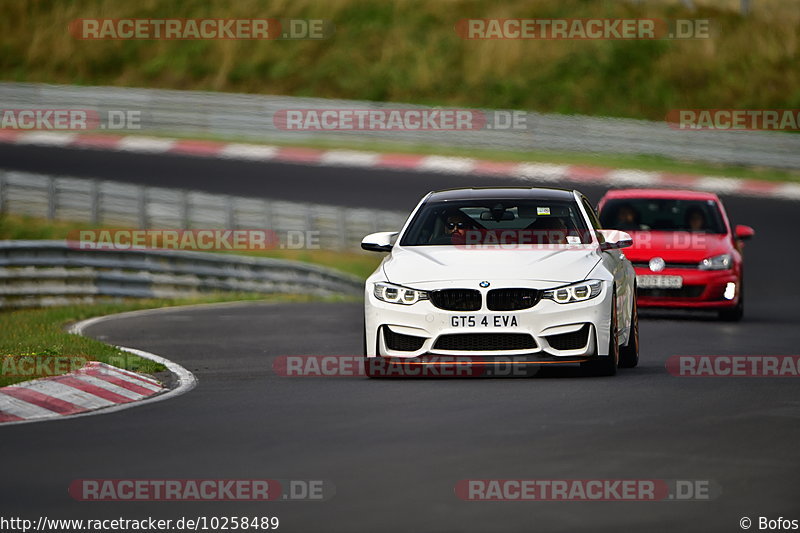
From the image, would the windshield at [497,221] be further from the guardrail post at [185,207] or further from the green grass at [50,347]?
the guardrail post at [185,207]

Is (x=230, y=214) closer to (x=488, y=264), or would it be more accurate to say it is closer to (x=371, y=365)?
(x=371, y=365)

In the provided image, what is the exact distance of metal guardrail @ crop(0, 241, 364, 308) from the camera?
23.5 metres

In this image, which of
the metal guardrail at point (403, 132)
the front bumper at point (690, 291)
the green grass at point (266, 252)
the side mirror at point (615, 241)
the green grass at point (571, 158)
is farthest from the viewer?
the metal guardrail at point (403, 132)

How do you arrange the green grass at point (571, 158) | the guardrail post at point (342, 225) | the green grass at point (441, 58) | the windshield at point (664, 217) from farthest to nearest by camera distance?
the green grass at point (441, 58) < the green grass at point (571, 158) < the guardrail post at point (342, 225) < the windshield at point (664, 217)

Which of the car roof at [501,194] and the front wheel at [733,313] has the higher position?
the car roof at [501,194]

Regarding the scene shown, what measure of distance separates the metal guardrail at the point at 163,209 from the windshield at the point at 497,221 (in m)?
18.4

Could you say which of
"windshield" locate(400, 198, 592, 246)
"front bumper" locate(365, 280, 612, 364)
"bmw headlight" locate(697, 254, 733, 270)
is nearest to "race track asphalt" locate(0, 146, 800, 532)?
"front bumper" locate(365, 280, 612, 364)

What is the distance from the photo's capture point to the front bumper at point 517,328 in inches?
460

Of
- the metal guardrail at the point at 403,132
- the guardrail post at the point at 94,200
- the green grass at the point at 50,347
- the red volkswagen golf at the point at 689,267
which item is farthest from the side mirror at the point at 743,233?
the metal guardrail at the point at 403,132

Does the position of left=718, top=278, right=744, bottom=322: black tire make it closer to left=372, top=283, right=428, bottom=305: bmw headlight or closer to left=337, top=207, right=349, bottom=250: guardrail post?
left=372, top=283, right=428, bottom=305: bmw headlight

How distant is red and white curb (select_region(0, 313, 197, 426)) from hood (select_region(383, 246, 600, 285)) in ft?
→ 6.00

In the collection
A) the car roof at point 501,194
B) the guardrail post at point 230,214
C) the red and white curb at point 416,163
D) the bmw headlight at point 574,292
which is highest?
the red and white curb at point 416,163

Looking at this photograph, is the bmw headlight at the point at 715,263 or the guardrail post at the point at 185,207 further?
the guardrail post at the point at 185,207

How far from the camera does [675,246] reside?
1916 centimetres
